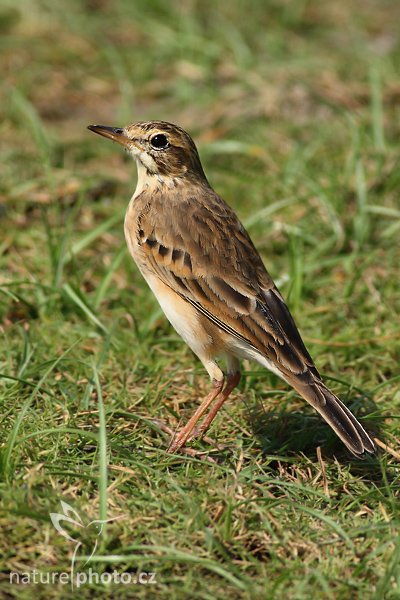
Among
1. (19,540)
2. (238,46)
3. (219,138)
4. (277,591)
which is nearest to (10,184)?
(219,138)

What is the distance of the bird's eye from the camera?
6617mm

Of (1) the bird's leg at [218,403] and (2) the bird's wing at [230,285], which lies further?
(1) the bird's leg at [218,403]

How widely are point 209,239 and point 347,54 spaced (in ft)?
22.0

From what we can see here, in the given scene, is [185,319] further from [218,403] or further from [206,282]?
[218,403]

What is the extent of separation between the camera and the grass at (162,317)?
484 cm

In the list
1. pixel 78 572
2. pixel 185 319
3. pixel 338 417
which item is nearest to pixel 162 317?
pixel 185 319

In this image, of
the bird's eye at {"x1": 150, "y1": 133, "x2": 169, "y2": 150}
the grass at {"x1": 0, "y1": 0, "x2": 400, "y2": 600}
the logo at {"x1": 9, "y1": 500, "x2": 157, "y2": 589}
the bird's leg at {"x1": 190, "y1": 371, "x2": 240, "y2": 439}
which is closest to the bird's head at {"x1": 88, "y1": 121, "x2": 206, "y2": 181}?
the bird's eye at {"x1": 150, "y1": 133, "x2": 169, "y2": 150}

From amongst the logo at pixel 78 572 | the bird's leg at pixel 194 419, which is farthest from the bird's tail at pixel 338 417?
the logo at pixel 78 572

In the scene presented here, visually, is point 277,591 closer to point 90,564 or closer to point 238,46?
point 90,564

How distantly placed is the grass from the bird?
0.42m

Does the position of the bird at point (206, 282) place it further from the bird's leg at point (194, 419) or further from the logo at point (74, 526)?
the logo at point (74, 526)

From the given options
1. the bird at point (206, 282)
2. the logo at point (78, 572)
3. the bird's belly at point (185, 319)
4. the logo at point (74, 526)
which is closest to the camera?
the logo at point (78, 572)

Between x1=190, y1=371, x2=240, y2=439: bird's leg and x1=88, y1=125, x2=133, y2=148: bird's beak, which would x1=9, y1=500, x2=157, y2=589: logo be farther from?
x1=88, y1=125, x2=133, y2=148: bird's beak

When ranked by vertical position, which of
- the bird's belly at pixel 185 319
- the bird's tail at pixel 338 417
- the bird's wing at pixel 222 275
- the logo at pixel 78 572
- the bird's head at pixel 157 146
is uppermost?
the bird's head at pixel 157 146
